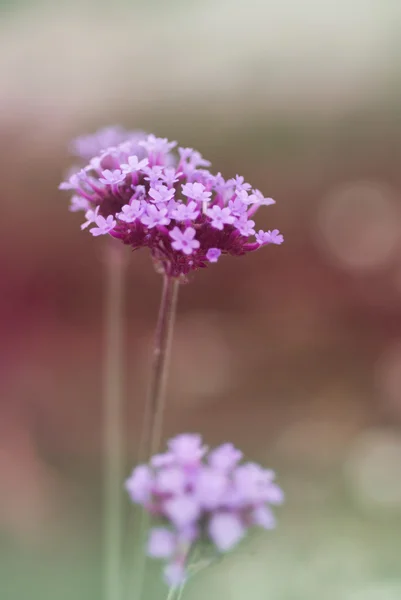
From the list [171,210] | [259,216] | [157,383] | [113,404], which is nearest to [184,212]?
[171,210]

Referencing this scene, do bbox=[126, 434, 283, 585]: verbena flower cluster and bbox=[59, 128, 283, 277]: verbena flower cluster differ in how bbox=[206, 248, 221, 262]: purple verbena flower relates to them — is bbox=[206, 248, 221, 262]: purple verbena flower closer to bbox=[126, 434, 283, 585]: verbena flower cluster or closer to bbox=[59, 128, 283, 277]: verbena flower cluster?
bbox=[59, 128, 283, 277]: verbena flower cluster

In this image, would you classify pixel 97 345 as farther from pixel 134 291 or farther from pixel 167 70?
pixel 167 70

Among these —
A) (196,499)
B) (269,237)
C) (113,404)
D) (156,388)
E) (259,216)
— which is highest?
(259,216)

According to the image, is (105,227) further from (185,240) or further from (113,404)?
(113,404)

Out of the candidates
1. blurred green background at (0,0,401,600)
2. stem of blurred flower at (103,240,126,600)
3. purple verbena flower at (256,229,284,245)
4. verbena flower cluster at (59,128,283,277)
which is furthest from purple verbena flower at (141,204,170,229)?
blurred green background at (0,0,401,600)

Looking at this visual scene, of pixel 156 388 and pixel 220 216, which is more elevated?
pixel 220 216

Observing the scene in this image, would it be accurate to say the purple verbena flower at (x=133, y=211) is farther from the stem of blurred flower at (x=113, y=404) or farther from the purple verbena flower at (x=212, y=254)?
the stem of blurred flower at (x=113, y=404)

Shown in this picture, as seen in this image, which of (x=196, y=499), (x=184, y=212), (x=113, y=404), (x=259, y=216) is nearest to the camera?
(x=196, y=499)
